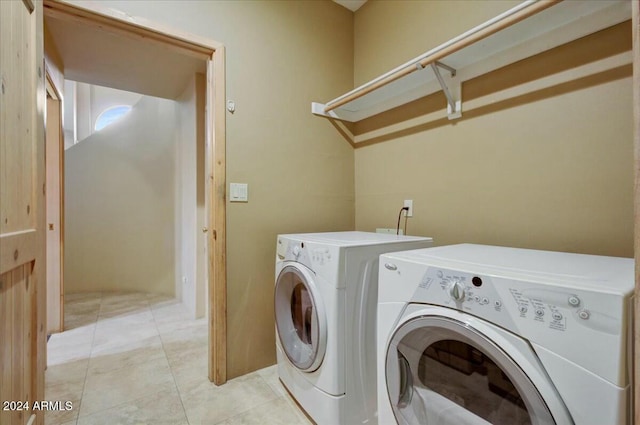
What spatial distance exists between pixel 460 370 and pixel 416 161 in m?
1.28

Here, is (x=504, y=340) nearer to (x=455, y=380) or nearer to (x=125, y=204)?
(x=455, y=380)

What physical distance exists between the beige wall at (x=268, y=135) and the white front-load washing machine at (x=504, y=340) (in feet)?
3.46

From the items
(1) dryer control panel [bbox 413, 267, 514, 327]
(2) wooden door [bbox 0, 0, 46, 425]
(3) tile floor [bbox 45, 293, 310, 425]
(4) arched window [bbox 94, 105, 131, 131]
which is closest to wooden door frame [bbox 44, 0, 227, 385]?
(3) tile floor [bbox 45, 293, 310, 425]

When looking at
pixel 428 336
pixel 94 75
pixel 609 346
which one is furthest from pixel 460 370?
pixel 94 75

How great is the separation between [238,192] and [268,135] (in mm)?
432

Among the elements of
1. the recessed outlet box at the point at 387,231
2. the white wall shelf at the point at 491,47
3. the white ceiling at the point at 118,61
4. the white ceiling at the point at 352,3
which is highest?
the white ceiling at the point at 352,3

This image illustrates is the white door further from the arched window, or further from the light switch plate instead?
the arched window

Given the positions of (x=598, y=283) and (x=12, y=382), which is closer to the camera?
(x=598, y=283)

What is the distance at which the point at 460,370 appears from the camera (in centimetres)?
85

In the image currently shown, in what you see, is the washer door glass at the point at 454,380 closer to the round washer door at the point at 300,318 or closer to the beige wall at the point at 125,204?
the round washer door at the point at 300,318

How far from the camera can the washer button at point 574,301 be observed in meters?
0.60

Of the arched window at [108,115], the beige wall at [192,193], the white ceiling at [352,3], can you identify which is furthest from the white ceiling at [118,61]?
the arched window at [108,115]

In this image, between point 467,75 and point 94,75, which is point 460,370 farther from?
point 94,75

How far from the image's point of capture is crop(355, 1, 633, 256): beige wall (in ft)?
3.70
